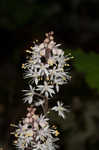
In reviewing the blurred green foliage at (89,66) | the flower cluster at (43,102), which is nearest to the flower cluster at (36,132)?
the flower cluster at (43,102)

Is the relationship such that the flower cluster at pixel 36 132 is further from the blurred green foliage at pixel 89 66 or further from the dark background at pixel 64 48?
the dark background at pixel 64 48

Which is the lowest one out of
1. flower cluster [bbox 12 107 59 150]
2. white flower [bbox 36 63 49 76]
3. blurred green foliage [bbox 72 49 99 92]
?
flower cluster [bbox 12 107 59 150]

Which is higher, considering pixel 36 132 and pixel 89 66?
pixel 89 66

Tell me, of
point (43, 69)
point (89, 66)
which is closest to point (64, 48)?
point (89, 66)

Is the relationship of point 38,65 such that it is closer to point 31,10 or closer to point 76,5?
point 31,10

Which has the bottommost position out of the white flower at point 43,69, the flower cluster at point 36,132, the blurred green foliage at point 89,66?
the flower cluster at point 36,132

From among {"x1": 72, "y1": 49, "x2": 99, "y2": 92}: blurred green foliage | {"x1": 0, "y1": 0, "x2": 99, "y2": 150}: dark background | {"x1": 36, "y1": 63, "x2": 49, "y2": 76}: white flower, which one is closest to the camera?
{"x1": 36, "y1": 63, "x2": 49, "y2": 76}: white flower

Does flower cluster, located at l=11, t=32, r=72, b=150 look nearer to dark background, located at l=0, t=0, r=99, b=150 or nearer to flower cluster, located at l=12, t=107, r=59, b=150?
flower cluster, located at l=12, t=107, r=59, b=150

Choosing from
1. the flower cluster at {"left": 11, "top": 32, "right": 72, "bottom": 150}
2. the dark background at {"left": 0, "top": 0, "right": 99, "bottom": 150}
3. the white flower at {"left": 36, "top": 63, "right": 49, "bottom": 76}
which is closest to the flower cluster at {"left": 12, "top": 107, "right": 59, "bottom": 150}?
the flower cluster at {"left": 11, "top": 32, "right": 72, "bottom": 150}

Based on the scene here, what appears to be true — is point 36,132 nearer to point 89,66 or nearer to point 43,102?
point 43,102
